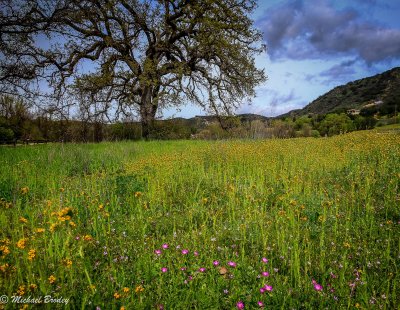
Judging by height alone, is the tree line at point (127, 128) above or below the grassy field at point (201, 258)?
above

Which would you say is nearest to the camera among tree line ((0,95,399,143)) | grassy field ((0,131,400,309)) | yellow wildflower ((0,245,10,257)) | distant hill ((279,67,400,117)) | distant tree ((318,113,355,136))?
yellow wildflower ((0,245,10,257))

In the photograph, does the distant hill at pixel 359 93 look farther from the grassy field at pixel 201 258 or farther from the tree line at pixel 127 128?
the grassy field at pixel 201 258

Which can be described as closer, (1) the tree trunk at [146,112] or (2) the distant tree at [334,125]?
(1) the tree trunk at [146,112]

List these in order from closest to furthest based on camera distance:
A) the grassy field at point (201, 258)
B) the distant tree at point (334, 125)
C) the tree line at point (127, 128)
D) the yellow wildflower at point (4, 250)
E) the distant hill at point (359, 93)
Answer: the yellow wildflower at point (4, 250) → the grassy field at point (201, 258) → the tree line at point (127, 128) → the distant tree at point (334, 125) → the distant hill at point (359, 93)

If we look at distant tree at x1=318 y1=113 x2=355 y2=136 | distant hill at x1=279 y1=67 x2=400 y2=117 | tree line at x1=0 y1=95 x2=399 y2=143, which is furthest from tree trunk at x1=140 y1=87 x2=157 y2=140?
distant hill at x1=279 y1=67 x2=400 y2=117

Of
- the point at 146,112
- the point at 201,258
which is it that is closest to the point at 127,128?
the point at 146,112

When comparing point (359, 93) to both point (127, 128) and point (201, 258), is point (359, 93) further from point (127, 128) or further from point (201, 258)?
point (201, 258)

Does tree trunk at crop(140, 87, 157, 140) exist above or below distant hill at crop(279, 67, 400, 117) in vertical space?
below

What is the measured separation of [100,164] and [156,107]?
568 inches

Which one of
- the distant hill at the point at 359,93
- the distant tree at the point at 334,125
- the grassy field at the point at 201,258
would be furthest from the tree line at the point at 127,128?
the distant hill at the point at 359,93

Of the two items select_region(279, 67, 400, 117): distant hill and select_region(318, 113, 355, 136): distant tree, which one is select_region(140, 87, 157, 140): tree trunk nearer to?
select_region(318, 113, 355, 136): distant tree

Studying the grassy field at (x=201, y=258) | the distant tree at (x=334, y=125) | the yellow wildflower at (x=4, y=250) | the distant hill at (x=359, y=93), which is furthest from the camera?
the distant hill at (x=359, y=93)

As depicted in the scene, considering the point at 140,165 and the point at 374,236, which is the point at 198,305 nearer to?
the point at 374,236

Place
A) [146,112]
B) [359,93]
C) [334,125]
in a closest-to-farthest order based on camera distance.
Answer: [146,112]
[334,125]
[359,93]
